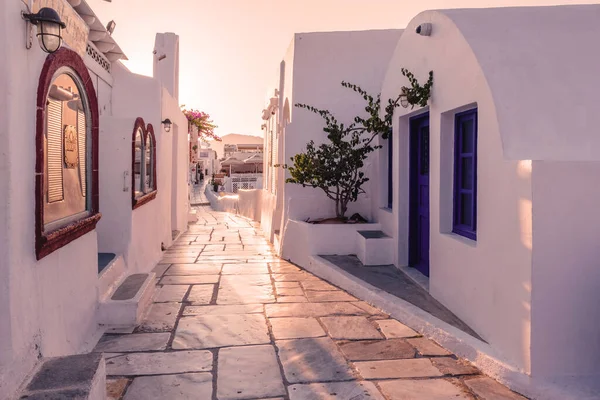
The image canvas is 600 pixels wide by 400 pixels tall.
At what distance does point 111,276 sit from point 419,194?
3.89 metres

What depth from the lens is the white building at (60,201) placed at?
9.46ft

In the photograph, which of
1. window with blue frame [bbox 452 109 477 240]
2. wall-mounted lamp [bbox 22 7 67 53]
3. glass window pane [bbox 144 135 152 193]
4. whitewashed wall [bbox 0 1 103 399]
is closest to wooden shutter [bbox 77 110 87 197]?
whitewashed wall [bbox 0 1 103 399]

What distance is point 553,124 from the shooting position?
13.1 feet

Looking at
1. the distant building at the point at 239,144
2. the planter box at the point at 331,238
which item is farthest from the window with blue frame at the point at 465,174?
the distant building at the point at 239,144

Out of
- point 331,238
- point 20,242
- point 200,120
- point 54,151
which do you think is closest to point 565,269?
point 20,242

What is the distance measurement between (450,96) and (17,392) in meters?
4.25

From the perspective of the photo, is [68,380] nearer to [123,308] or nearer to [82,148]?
[123,308]

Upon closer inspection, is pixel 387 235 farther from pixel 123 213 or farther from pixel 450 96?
pixel 123 213

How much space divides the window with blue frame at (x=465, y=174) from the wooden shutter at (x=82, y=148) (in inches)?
138

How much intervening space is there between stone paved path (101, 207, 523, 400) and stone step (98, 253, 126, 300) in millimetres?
493

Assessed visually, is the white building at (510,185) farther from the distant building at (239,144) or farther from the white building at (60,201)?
the distant building at (239,144)

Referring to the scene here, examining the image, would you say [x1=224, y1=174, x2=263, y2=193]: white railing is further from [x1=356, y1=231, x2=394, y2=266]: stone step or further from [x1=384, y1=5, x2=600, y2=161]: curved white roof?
[x1=384, y1=5, x2=600, y2=161]: curved white roof

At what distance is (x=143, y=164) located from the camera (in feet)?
25.7

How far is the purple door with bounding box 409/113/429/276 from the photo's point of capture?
6.52 meters
